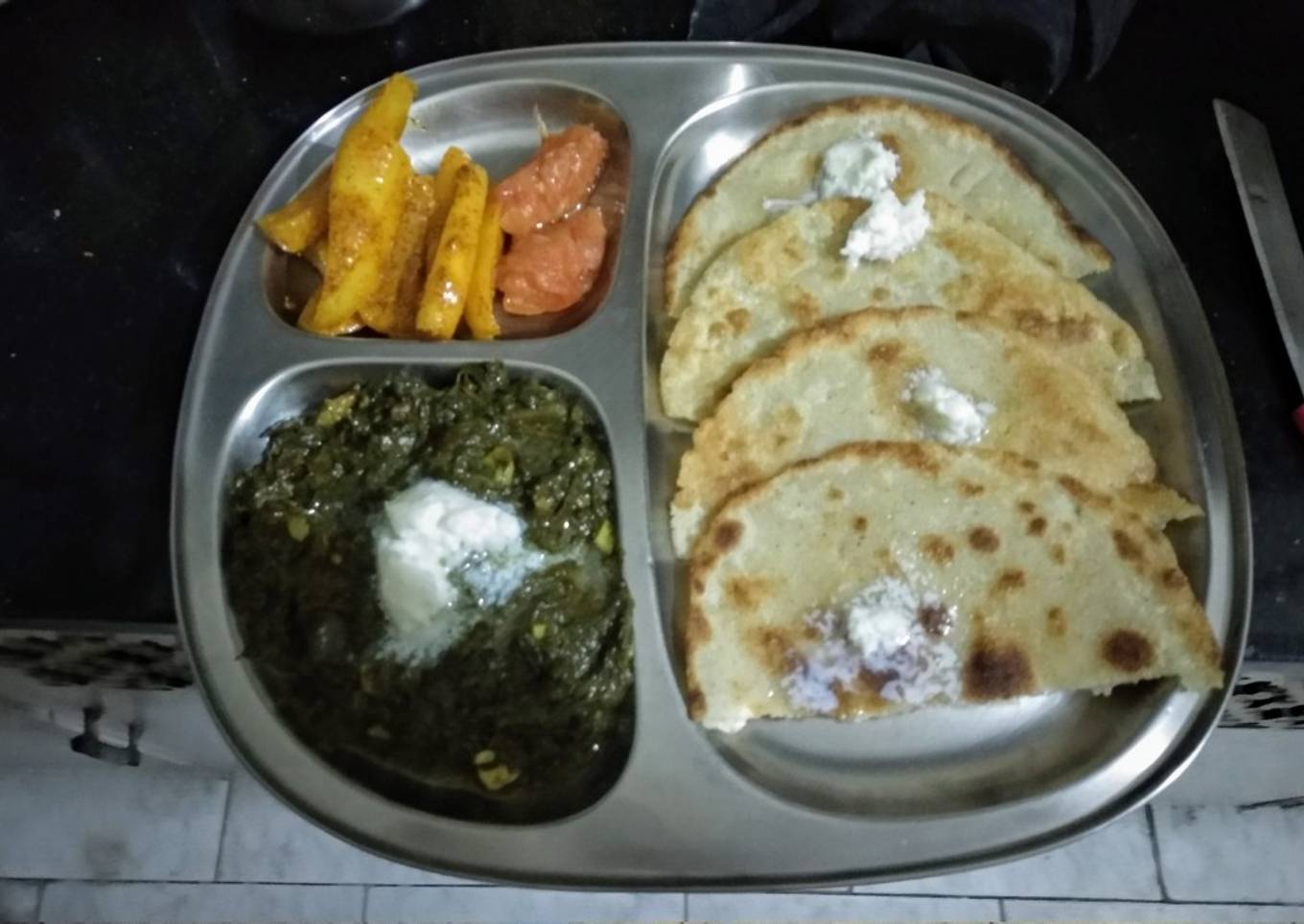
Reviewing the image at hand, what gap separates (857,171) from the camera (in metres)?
2.14

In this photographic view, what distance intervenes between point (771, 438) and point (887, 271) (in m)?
0.45

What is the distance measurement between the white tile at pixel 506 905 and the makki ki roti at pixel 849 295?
1785 millimetres

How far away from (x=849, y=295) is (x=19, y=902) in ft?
10.3

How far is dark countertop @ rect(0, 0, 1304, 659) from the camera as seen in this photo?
1.87 meters

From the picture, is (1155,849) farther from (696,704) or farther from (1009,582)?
(696,704)

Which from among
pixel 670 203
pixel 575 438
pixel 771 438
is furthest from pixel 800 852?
pixel 670 203

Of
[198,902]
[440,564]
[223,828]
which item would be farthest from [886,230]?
[198,902]

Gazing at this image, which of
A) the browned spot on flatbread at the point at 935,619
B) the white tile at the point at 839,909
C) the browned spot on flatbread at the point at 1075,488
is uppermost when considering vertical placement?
the browned spot on flatbread at the point at 1075,488

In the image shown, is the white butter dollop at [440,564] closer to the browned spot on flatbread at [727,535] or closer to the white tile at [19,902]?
the browned spot on flatbread at [727,535]

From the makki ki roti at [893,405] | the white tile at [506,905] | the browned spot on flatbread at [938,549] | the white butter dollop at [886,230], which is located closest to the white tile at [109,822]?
the white tile at [506,905]

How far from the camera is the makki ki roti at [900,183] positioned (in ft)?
7.07

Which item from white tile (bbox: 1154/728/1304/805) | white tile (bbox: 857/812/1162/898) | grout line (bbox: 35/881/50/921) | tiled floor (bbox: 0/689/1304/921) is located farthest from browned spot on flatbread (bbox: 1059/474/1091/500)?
grout line (bbox: 35/881/50/921)

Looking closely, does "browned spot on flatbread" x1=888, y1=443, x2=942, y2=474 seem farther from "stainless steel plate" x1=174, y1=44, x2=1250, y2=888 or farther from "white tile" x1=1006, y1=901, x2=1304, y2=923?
"white tile" x1=1006, y1=901, x2=1304, y2=923

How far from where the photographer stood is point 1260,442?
6.37ft
